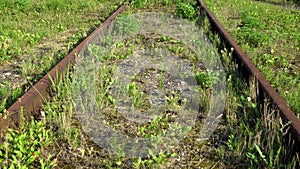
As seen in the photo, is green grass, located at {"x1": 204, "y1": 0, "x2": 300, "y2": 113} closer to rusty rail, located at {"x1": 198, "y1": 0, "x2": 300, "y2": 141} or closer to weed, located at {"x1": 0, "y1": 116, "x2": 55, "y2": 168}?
rusty rail, located at {"x1": 198, "y1": 0, "x2": 300, "y2": 141}

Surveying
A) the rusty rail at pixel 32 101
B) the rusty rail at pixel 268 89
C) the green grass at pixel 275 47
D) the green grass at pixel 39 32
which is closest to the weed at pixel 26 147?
the rusty rail at pixel 32 101

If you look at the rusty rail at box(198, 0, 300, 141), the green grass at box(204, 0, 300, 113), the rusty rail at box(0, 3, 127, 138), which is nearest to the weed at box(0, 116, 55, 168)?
the rusty rail at box(0, 3, 127, 138)

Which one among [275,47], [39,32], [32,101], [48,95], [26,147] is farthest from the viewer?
[39,32]

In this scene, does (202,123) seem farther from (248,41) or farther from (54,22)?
(54,22)

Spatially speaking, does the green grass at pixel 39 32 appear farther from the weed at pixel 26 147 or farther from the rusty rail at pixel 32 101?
the weed at pixel 26 147

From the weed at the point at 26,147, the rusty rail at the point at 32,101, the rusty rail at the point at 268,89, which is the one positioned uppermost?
the rusty rail at the point at 268,89

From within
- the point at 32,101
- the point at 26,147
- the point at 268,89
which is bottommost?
the point at 26,147

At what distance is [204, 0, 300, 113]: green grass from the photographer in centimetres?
401

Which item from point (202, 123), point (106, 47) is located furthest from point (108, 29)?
point (202, 123)

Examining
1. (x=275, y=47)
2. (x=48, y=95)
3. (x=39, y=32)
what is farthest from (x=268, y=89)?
(x=39, y=32)

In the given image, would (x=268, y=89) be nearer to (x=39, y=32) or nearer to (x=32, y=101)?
(x=32, y=101)

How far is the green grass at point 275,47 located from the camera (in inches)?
158

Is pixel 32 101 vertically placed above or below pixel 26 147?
above

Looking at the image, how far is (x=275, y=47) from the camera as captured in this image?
569cm
